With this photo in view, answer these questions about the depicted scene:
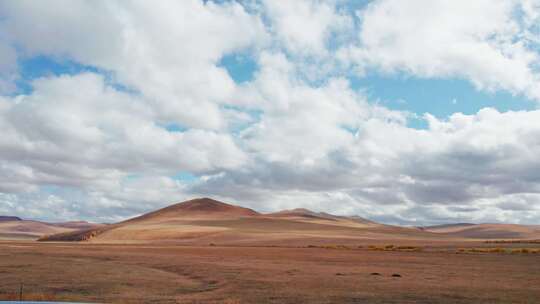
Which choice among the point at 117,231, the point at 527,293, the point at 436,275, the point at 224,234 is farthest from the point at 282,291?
the point at 117,231

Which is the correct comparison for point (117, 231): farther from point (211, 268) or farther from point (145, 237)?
point (211, 268)

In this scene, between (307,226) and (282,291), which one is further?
(307,226)

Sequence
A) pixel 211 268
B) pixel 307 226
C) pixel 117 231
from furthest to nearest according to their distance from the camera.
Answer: pixel 307 226, pixel 117 231, pixel 211 268

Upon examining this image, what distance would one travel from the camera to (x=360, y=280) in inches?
1238

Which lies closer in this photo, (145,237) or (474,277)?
(474,277)

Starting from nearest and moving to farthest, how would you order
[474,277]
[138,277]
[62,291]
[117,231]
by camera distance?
[62,291] < [138,277] < [474,277] < [117,231]

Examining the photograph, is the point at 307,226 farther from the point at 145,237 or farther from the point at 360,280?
the point at 360,280

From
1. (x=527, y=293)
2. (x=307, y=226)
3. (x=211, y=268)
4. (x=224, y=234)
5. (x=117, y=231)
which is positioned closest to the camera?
(x=527, y=293)

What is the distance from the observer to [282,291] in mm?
25297

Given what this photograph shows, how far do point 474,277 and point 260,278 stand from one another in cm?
1370

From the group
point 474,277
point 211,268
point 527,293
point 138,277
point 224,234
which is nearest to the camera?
point 527,293

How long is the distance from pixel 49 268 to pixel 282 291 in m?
18.8

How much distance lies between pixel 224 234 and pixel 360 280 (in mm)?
113195

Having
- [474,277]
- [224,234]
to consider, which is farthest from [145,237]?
[474,277]
